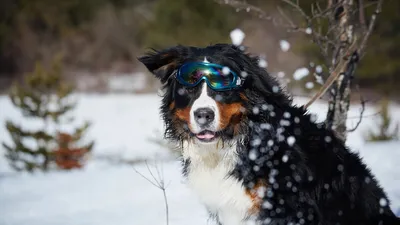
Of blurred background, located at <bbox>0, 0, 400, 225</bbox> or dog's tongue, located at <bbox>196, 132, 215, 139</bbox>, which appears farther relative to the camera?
blurred background, located at <bbox>0, 0, 400, 225</bbox>

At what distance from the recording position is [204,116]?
10.0 feet

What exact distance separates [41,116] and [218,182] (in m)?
11.9

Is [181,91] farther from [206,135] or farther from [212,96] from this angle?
[206,135]

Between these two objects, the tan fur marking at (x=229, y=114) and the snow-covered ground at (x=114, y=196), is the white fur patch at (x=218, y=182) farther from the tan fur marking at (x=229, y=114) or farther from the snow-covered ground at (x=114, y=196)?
the snow-covered ground at (x=114, y=196)

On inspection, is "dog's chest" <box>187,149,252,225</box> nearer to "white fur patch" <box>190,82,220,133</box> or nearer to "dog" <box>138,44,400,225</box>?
"dog" <box>138,44,400,225</box>

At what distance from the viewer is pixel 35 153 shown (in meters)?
14.0

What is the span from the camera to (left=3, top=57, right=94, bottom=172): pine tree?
541 inches

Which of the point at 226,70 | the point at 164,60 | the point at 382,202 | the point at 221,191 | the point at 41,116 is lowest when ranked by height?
the point at 382,202

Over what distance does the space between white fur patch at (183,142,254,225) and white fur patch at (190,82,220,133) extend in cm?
22

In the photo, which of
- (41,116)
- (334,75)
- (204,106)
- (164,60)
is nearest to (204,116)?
(204,106)

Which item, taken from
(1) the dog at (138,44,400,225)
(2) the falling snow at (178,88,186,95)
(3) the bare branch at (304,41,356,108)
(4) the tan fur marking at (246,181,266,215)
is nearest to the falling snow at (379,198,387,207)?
(1) the dog at (138,44,400,225)

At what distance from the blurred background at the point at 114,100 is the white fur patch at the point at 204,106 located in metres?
1.04

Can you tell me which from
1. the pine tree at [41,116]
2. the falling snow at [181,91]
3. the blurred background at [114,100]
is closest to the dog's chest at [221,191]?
the falling snow at [181,91]

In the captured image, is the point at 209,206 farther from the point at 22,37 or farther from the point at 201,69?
the point at 22,37
